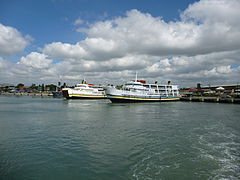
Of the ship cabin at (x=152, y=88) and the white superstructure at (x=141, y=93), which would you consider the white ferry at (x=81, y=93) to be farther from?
the ship cabin at (x=152, y=88)

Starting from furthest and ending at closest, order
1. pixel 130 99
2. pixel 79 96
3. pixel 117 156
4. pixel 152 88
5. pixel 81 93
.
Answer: pixel 81 93
pixel 79 96
pixel 152 88
pixel 130 99
pixel 117 156

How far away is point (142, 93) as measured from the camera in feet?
201

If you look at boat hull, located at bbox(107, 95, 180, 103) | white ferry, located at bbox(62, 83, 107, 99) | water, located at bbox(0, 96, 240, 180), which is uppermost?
white ferry, located at bbox(62, 83, 107, 99)

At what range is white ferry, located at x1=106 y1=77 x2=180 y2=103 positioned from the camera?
185 ft

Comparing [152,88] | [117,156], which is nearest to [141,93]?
[152,88]

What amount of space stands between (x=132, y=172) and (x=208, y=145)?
Result: 287 inches

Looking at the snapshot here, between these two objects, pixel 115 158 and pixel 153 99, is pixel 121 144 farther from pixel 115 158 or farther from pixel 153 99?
pixel 153 99

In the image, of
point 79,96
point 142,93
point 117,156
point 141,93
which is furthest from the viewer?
point 79,96

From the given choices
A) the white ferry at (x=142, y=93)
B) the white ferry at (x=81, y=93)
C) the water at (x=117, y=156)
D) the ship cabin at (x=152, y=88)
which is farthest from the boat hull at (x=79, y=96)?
the water at (x=117, y=156)

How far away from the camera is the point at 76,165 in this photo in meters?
9.02

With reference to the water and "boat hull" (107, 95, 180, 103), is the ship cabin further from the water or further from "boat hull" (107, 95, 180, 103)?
the water

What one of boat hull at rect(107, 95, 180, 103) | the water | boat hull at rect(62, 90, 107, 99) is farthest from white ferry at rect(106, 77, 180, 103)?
the water

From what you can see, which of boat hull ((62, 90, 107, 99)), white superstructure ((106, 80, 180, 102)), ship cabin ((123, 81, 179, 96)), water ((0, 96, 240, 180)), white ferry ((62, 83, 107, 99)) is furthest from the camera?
white ferry ((62, 83, 107, 99))

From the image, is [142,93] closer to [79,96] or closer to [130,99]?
[130,99]
